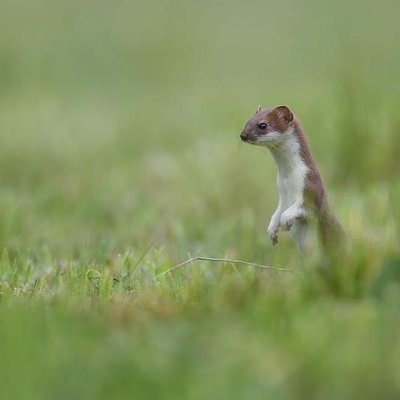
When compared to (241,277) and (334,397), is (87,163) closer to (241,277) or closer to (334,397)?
(241,277)

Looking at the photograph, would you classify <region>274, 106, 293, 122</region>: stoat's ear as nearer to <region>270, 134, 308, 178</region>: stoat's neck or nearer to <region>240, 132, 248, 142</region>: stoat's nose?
<region>270, 134, 308, 178</region>: stoat's neck

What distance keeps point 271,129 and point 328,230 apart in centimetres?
60

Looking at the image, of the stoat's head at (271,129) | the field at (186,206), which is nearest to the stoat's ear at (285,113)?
the stoat's head at (271,129)

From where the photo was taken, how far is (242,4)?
23766 millimetres

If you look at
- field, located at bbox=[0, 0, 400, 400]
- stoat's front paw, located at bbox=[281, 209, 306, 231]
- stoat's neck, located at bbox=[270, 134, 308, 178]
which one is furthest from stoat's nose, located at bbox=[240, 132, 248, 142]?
field, located at bbox=[0, 0, 400, 400]

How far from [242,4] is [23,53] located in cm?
789

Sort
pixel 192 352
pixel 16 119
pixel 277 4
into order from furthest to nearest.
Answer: pixel 277 4 → pixel 16 119 → pixel 192 352

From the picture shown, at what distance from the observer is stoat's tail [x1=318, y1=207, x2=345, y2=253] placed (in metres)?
5.57

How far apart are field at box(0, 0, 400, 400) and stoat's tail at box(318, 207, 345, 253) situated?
23cm

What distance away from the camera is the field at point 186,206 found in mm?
3830

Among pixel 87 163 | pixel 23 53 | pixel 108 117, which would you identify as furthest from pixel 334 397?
pixel 23 53

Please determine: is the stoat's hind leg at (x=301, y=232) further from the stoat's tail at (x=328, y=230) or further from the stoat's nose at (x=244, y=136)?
the stoat's nose at (x=244, y=136)

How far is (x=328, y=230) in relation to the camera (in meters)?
5.64

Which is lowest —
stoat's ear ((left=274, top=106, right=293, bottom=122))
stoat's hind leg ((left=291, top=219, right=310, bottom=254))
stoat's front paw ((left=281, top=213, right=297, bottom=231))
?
stoat's hind leg ((left=291, top=219, right=310, bottom=254))
